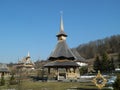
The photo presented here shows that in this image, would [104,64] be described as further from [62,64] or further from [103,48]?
[103,48]

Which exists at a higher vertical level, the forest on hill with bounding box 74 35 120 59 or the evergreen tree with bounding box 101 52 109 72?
the forest on hill with bounding box 74 35 120 59

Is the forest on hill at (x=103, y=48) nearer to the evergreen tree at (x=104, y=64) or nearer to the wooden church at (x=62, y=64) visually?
the evergreen tree at (x=104, y=64)

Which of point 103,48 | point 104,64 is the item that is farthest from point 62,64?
point 103,48

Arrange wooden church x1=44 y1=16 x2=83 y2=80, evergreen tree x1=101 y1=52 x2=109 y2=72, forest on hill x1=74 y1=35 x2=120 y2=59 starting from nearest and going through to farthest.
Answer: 1. wooden church x1=44 y1=16 x2=83 y2=80
2. evergreen tree x1=101 y1=52 x2=109 y2=72
3. forest on hill x1=74 y1=35 x2=120 y2=59

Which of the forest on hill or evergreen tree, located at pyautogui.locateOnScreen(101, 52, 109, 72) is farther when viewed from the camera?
the forest on hill

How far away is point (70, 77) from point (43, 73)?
1041 centimetres

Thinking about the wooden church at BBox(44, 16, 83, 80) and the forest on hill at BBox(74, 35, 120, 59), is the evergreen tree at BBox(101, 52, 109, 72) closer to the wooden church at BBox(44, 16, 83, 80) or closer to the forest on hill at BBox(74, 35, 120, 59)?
the wooden church at BBox(44, 16, 83, 80)

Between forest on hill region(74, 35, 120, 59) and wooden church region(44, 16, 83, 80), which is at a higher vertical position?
forest on hill region(74, 35, 120, 59)

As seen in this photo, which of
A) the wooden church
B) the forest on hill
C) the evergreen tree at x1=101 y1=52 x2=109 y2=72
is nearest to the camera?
the wooden church

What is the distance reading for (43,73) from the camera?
157ft

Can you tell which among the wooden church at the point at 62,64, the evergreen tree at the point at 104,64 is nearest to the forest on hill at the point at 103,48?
the evergreen tree at the point at 104,64

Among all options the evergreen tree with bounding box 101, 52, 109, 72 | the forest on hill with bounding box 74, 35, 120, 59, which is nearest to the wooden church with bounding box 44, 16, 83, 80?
the evergreen tree with bounding box 101, 52, 109, 72

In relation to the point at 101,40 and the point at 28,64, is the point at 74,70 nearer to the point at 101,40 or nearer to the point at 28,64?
the point at 28,64

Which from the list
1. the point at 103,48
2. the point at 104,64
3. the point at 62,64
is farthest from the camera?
the point at 103,48
